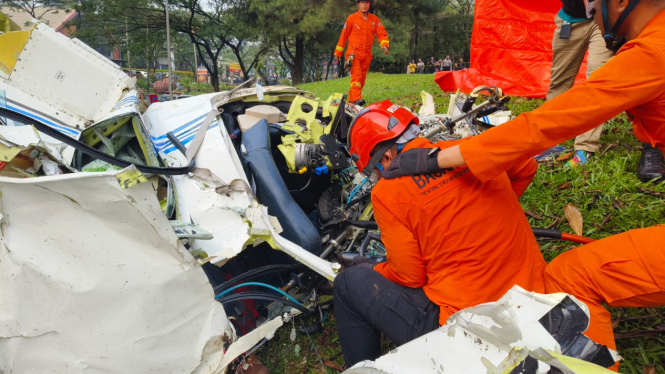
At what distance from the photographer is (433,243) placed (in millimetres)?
1610

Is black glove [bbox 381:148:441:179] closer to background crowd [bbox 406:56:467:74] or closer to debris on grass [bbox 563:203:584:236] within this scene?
debris on grass [bbox 563:203:584:236]

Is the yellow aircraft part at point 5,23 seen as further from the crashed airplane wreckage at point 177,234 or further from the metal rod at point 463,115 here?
the metal rod at point 463,115

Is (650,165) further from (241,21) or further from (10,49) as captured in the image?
(241,21)

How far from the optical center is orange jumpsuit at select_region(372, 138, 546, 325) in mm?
1562

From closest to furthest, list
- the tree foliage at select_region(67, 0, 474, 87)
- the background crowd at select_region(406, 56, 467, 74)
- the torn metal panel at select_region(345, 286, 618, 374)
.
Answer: the torn metal panel at select_region(345, 286, 618, 374) → the tree foliage at select_region(67, 0, 474, 87) → the background crowd at select_region(406, 56, 467, 74)

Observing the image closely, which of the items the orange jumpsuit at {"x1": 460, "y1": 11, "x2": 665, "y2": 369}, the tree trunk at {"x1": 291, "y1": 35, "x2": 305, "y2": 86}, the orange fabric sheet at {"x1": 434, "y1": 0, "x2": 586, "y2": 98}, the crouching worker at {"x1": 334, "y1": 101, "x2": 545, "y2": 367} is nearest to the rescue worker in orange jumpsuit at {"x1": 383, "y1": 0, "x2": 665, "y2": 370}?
the orange jumpsuit at {"x1": 460, "y1": 11, "x2": 665, "y2": 369}

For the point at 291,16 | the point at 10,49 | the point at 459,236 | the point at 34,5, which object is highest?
the point at 34,5

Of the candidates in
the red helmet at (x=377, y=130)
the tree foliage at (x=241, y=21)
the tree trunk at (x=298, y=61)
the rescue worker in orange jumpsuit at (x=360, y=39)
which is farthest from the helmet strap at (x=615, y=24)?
the tree trunk at (x=298, y=61)

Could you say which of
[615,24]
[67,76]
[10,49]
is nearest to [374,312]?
[615,24]

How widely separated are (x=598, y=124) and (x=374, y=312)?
3.77 feet

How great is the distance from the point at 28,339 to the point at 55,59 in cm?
254

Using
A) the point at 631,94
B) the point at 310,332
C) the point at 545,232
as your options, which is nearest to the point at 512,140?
the point at 631,94

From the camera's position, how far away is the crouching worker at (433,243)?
61.6 inches

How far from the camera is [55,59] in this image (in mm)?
3324
